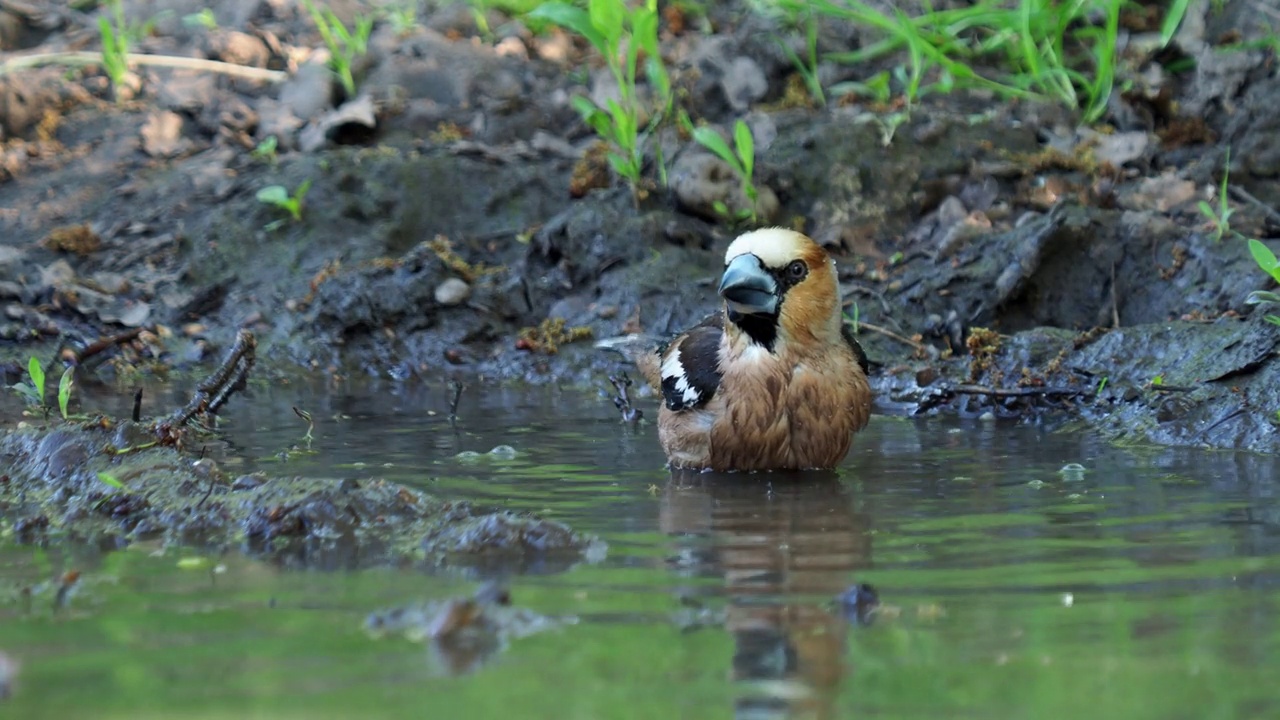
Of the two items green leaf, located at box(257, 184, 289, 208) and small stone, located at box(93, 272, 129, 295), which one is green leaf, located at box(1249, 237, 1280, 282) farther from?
small stone, located at box(93, 272, 129, 295)

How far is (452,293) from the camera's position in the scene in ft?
27.8

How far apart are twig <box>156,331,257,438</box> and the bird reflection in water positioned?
6.33 ft

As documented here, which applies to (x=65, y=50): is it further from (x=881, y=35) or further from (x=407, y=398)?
(x=881, y=35)

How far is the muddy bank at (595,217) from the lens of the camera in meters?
7.46

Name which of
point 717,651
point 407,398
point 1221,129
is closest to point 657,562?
point 717,651

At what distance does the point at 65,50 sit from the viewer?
1085 centimetres

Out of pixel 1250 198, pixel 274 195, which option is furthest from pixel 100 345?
pixel 1250 198

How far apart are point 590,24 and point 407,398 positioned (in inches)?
90.2

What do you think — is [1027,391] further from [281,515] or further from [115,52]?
[115,52]

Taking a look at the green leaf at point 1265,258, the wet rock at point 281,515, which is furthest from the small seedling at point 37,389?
the green leaf at point 1265,258

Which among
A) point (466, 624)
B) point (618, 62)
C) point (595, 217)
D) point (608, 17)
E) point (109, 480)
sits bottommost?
point (466, 624)

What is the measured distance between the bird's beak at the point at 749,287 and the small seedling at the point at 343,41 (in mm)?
5292

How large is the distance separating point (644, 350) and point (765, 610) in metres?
3.89

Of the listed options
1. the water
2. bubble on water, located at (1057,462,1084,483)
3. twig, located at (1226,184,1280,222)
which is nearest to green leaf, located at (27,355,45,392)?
the water
